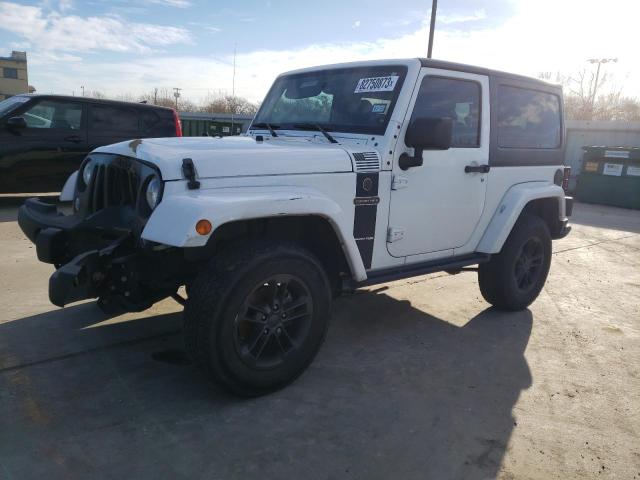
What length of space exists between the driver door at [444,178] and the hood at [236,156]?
54cm

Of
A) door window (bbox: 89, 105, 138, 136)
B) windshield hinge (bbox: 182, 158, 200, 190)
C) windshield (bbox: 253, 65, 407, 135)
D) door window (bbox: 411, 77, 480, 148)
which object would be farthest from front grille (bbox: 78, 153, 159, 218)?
door window (bbox: 89, 105, 138, 136)

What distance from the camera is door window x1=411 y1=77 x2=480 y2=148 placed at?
3.48m

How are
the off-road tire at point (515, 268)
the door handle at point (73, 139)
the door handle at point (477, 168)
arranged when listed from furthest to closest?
the door handle at point (73, 139), the off-road tire at point (515, 268), the door handle at point (477, 168)

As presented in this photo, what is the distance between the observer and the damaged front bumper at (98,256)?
8.29 ft

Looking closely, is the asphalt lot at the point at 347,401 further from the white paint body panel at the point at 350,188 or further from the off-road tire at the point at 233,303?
the white paint body panel at the point at 350,188

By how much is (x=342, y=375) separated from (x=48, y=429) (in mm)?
1645

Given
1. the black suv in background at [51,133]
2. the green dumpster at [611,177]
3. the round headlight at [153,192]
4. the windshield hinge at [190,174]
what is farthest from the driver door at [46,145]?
the green dumpster at [611,177]

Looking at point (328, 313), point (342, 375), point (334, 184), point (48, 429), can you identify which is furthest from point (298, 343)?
point (48, 429)

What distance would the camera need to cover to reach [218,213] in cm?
240

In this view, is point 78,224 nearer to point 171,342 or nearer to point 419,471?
point 171,342

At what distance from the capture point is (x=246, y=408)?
9.09ft

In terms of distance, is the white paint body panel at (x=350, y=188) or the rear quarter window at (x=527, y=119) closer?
the white paint body panel at (x=350, y=188)

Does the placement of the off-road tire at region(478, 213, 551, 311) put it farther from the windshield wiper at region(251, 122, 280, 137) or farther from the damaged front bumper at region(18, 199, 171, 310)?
the damaged front bumper at region(18, 199, 171, 310)

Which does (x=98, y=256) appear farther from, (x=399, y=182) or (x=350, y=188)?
(x=399, y=182)
